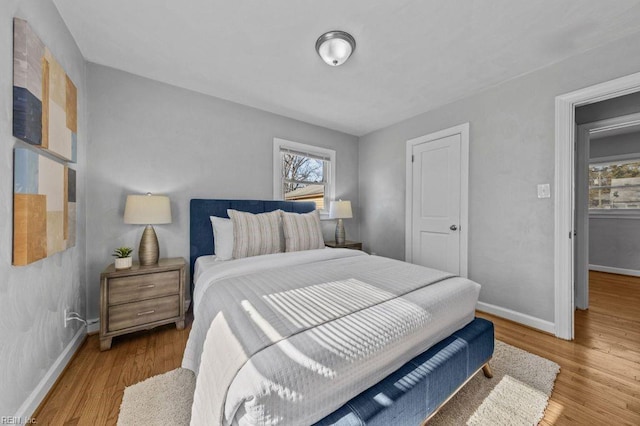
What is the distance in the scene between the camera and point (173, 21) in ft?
5.94

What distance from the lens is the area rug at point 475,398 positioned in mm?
1360

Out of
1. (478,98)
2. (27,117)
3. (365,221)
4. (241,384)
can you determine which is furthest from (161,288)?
(478,98)

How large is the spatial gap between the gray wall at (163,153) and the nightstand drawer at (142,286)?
0.45m

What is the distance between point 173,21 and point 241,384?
236 cm

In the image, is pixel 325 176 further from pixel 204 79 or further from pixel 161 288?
pixel 161 288

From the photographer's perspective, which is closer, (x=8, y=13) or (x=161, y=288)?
(x=8, y=13)

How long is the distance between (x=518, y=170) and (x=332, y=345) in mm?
2729

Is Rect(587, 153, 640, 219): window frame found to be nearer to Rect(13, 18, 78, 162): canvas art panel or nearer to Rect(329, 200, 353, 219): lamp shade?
Rect(329, 200, 353, 219): lamp shade

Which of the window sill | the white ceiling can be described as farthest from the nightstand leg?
the window sill

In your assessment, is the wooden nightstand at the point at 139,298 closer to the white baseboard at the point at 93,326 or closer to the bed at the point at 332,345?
the white baseboard at the point at 93,326

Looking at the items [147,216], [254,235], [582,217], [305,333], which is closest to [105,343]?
[147,216]

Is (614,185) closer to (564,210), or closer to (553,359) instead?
(564,210)

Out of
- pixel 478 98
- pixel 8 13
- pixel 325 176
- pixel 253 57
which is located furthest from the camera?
pixel 325 176

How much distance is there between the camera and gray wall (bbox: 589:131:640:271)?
4.22 m
